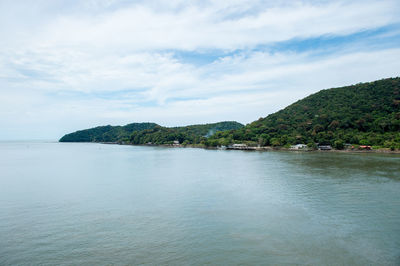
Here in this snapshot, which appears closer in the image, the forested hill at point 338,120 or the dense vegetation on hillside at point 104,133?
the forested hill at point 338,120

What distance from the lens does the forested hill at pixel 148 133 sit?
347 ft

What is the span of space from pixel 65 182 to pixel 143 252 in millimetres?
16758

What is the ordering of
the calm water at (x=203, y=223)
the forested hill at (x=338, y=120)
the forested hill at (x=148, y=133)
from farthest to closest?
the forested hill at (x=148, y=133) < the forested hill at (x=338, y=120) < the calm water at (x=203, y=223)

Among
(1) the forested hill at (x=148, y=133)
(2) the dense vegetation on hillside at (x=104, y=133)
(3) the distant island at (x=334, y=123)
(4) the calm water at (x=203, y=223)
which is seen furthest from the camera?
(2) the dense vegetation on hillside at (x=104, y=133)

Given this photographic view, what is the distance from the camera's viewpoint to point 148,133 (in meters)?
119

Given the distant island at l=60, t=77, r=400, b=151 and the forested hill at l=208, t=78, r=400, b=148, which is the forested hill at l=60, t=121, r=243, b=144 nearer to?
the distant island at l=60, t=77, r=400, b=151

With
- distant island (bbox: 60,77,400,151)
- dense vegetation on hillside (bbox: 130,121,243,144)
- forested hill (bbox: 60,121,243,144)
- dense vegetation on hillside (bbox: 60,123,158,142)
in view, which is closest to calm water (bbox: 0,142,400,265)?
distant island (bbox: 60,77,400,151)

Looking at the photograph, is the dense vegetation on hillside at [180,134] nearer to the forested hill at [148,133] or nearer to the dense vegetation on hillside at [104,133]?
the forested hill at [148,133]

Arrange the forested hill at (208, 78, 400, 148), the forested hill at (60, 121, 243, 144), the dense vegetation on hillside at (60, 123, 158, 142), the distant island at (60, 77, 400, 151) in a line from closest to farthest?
the distant island at (60, 77, 400, 151)
the forested hill at (208, 78, 400, 148)
the forested hill at (60, 121, 243, 144)
the dense vegetation on hillside at (60, 123, 158, 142)

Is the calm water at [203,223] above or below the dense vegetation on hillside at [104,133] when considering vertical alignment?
below

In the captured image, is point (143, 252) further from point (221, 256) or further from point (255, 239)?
point (255, 239)

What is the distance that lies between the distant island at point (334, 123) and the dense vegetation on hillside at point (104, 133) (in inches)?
2147

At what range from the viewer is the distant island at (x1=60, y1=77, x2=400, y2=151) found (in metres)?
55.8

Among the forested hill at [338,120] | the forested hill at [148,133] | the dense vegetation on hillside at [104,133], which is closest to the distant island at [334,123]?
the forested hill at [338,120]
